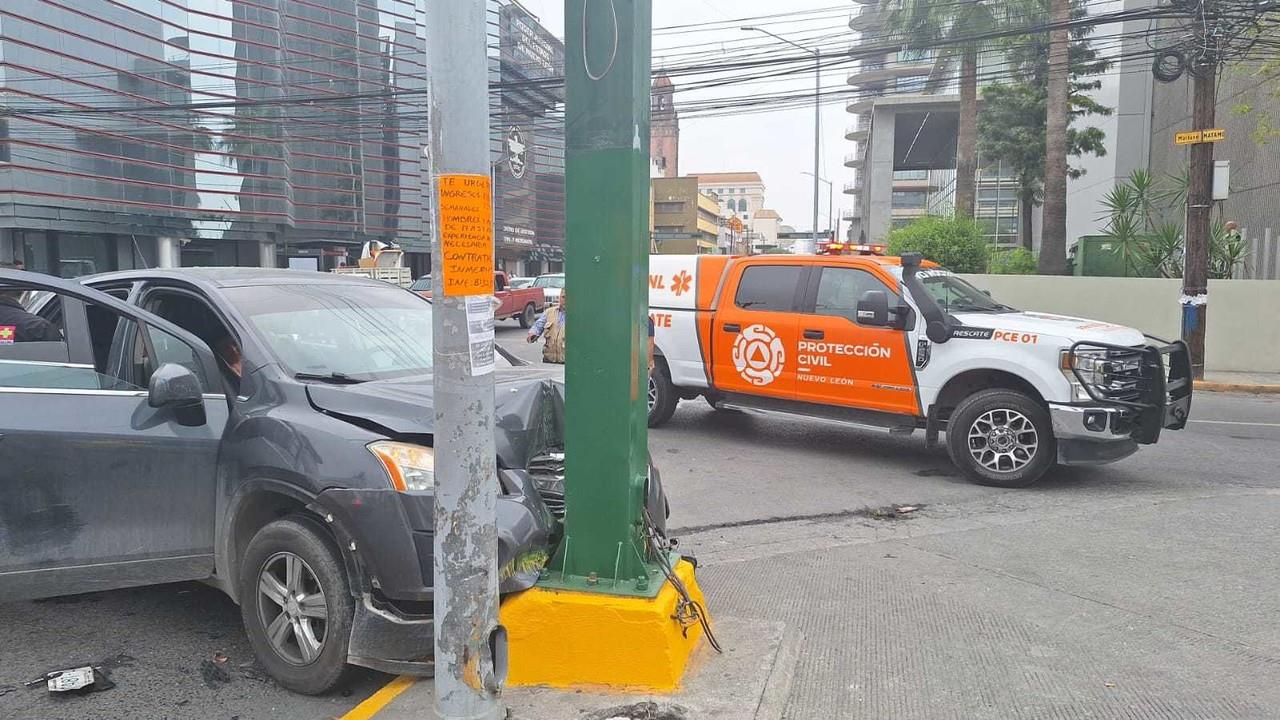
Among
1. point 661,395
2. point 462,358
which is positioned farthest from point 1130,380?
point 462,358

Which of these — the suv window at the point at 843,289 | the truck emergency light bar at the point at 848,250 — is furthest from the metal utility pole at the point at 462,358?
the truck emergency light bar at the point at 848,250

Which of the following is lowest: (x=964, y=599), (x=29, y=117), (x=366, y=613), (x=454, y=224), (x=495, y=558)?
(x=964, y=599)

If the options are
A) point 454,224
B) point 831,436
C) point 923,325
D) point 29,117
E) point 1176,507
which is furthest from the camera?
point 29,117

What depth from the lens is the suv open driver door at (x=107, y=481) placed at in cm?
370

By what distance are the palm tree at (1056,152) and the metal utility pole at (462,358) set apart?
22.1 meters

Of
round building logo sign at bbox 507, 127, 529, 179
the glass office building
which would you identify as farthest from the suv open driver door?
round building logo sign at bbox 507, 127, 529, 179

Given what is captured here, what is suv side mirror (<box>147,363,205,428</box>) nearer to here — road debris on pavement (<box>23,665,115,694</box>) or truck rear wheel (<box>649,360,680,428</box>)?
road debris on pavement (<box>23,665,115,694</box>)

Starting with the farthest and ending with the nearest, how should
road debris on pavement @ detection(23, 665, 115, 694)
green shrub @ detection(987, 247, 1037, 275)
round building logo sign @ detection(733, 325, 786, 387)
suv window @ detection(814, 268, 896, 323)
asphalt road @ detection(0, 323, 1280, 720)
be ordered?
green shrub @ detection(987, 247, 1037, 275) → round building logo sign @ detection(733, 325, 786, 387) → suv window @ detection(814, 268, 896, 323) → road debris on pavement @ detection(23, 665, 115, 694) → asphalt road @ detection(0, 323, 1280, 720)

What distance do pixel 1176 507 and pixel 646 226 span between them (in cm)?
511

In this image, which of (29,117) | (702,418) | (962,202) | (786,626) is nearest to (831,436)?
(702,418)

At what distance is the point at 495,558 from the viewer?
2980mm

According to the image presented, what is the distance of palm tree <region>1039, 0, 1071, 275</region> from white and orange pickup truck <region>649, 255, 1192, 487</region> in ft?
53.1

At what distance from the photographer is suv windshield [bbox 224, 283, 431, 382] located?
4113mm

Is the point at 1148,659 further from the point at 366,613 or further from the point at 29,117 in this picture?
the point at 29,117
